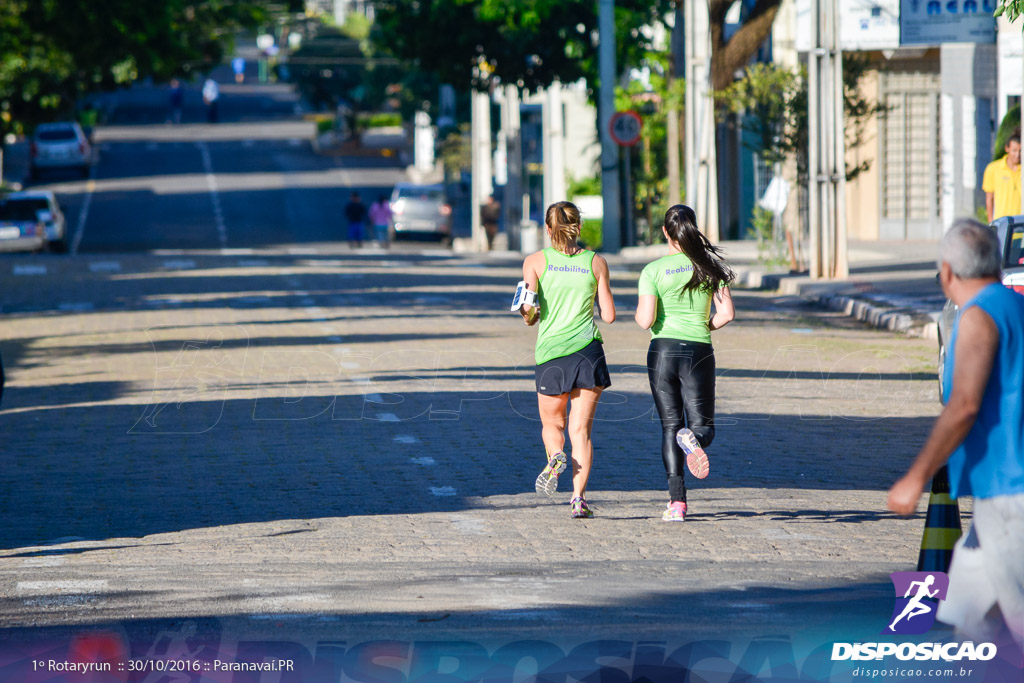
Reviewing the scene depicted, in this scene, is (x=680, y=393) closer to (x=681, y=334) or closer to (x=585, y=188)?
(x=681, y=334)

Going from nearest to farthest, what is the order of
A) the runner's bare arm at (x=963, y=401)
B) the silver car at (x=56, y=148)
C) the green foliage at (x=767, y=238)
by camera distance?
the runner's bare arm at (x=963, y=401) → the green foliage at (x=767, y=238) → the silver car at (x=56, y=148)

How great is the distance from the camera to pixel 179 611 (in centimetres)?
685

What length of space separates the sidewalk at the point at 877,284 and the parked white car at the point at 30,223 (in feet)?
50.5

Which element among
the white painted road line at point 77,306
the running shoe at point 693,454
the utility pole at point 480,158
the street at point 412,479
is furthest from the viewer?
the utility pole at point 480,158

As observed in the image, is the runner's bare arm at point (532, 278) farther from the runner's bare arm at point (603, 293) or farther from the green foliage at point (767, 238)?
the green foliage at point (767, 238)

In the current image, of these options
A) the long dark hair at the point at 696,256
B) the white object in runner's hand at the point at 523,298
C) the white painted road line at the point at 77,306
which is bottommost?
the white painted road line at the point at 77,306

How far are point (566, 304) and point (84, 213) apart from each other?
47.8 metres

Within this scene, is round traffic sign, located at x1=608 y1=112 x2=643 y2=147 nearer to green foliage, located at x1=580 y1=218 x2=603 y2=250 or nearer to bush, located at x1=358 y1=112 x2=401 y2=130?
green foliage, located at x1=580 y1=218 x2=603 y2=250

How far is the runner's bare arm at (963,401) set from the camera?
16.1ft

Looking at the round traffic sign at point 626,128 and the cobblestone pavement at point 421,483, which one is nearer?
the cobblestone pavement at point 421,483

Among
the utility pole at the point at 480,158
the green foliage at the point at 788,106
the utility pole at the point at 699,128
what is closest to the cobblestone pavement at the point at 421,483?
the green foliage at the point at 788,106

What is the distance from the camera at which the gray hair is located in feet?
16.9

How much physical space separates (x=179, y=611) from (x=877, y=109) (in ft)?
68.0

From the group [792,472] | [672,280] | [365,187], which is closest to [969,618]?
[672,280]
